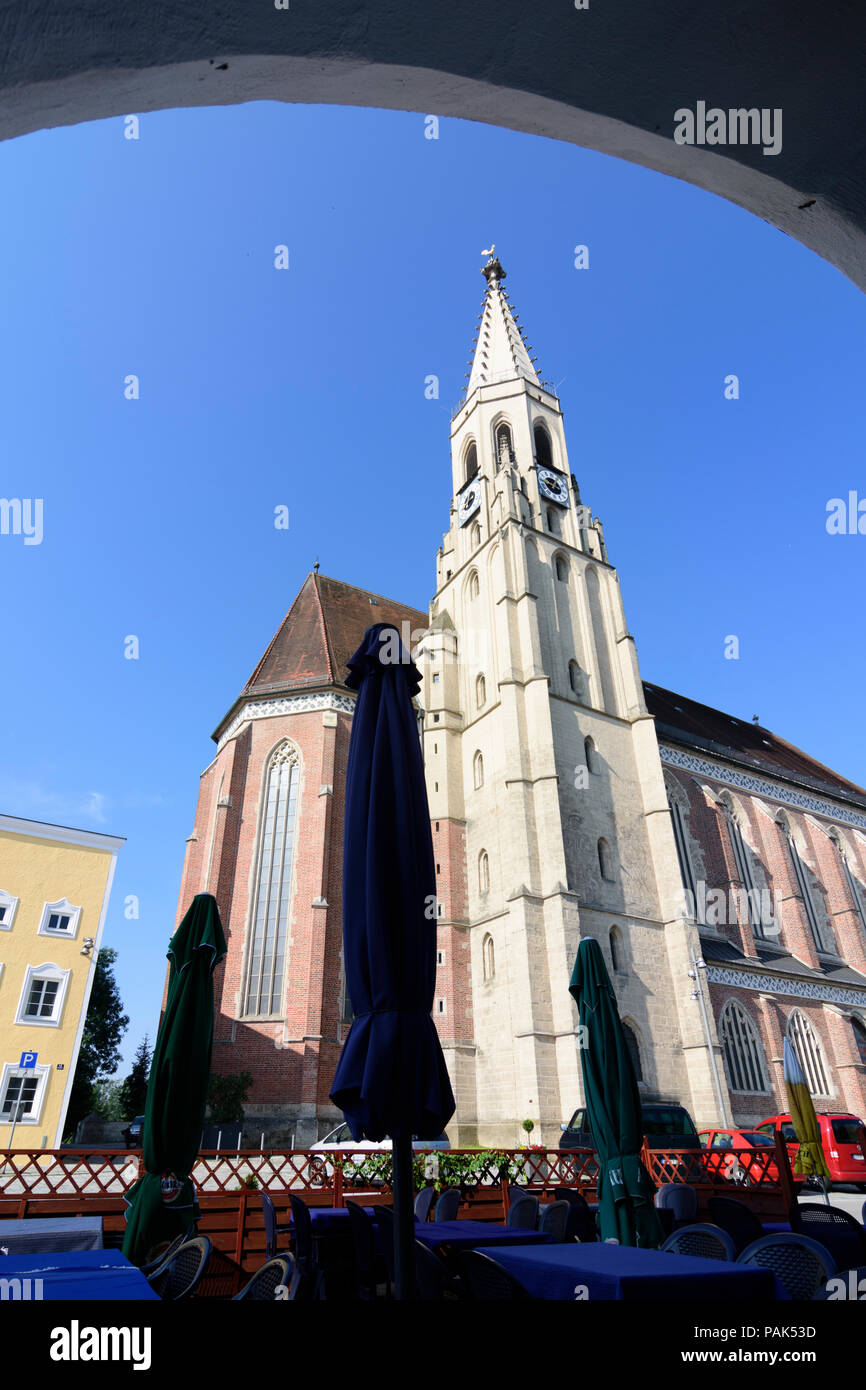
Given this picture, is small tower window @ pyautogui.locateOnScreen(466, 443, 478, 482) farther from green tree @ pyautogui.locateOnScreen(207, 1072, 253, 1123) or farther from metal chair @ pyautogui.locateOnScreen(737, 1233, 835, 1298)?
metal chair @ pyautogui.locateOnScreen(737, 1233, 835, 1298)

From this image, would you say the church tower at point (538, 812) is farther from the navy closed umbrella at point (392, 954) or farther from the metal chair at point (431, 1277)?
the navy closed umbrella at point (392, 954)

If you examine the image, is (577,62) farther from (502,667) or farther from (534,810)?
(502,667)

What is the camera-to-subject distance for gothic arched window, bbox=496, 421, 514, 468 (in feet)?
109

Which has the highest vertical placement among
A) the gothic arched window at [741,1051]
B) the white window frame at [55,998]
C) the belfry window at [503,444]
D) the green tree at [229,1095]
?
the belfry window at [503,444]

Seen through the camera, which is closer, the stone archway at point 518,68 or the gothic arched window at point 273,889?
the stone archway at point 518,68

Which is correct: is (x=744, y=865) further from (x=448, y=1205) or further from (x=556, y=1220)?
(x=556, y=1220)

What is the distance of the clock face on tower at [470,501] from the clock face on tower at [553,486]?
2624mm

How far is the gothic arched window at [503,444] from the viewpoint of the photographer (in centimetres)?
3311

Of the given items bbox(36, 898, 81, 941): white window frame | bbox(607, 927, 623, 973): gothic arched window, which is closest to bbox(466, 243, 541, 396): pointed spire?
bbox(607, 927, 623, 973): gothic arched window

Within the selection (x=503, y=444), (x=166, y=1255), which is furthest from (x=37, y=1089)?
(x=503, y=444)

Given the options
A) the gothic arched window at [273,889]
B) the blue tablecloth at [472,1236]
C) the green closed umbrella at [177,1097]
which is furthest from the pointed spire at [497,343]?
the blue tablecloth at [472,1236]

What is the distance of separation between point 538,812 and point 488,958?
4.71 metres

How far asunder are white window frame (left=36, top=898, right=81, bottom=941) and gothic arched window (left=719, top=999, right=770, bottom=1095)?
20.7m

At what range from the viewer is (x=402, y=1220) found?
365cm
